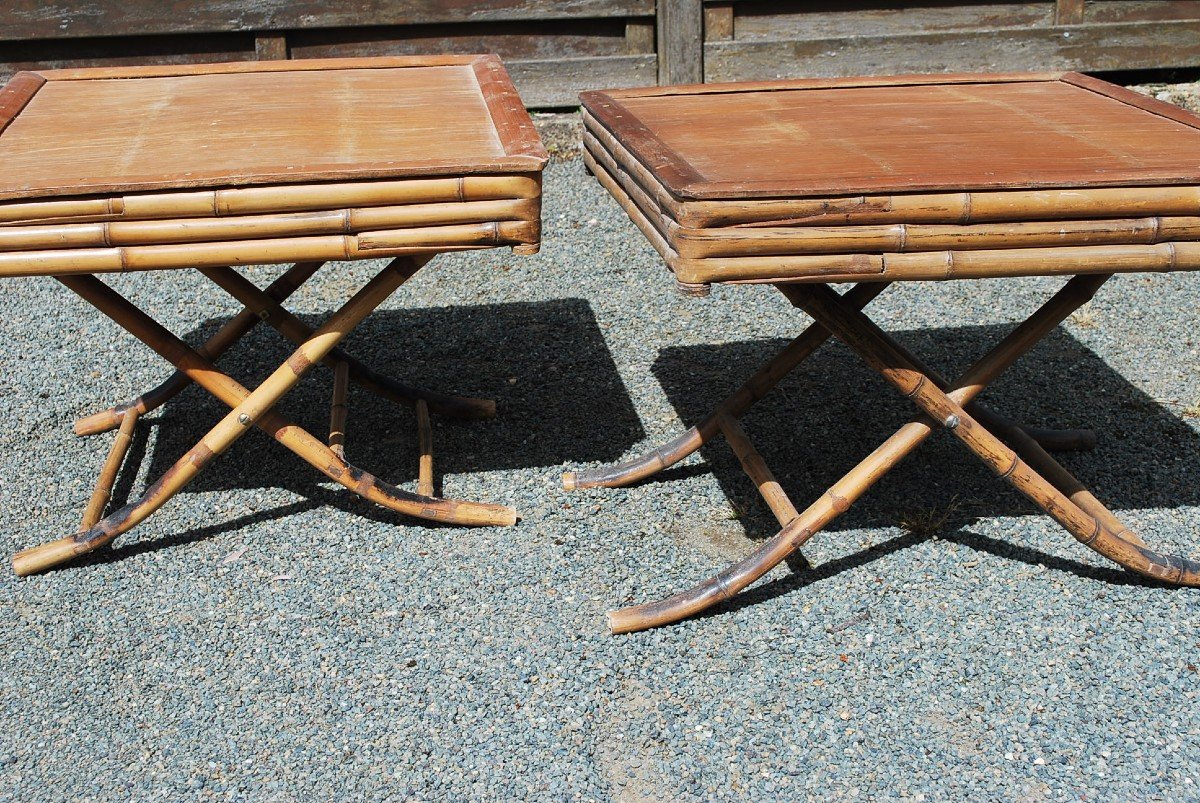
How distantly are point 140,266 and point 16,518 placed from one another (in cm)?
109

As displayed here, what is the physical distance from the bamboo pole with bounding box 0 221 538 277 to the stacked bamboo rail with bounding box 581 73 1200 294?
38cm

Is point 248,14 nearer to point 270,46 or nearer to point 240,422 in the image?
point 270,46

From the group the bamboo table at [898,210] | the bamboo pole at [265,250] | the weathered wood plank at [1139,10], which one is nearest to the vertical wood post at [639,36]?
the weathered wood plank at [1139,10]

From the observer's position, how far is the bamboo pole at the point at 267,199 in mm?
2400

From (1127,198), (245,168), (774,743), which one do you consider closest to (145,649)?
(245,168)

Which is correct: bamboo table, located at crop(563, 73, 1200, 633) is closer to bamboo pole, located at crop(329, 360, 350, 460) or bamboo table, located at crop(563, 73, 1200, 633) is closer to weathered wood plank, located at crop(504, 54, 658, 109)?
bamboo pole, located at crop(329, 360, 350, 460)

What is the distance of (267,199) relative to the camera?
2418 millimetres

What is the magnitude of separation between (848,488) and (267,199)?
135 centimetres

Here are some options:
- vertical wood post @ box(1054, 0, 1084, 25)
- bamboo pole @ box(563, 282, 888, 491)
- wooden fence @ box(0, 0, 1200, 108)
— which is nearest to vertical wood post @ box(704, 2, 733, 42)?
wooden fence @ box(0, 0, 1200, 108)

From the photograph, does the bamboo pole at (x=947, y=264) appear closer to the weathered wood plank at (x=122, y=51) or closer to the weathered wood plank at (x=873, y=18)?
the weathered wood plank at (x=873, y=18)

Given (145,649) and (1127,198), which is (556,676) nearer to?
(145,649)

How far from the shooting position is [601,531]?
304cm

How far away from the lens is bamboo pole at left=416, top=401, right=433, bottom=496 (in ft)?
10.3

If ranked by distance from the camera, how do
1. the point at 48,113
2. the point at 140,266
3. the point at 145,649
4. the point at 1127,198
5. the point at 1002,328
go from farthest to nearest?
the point at 1002,328 → the point at 48,113 → the point at 145,649 → the point at 140,266 → the point at 1127,198
